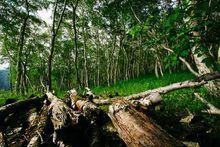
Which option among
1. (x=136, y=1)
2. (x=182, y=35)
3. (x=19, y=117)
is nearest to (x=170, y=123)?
(x=182, y=35)

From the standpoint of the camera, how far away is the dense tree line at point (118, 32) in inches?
152

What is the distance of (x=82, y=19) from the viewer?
31.7 metres

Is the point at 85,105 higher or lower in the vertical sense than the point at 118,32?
lower

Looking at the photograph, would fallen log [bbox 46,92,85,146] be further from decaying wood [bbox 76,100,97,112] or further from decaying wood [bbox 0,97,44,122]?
decaying wood [bbox 0,97,44,122]

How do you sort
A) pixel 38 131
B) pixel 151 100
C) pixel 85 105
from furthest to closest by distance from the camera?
1. pixel 151 100
2. pixel 85 105
3. pixel 38 131

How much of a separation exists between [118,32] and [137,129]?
3118cm

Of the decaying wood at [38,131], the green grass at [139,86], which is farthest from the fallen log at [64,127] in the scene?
the green grass at [139,86]

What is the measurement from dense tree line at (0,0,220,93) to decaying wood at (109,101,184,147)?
0.89 metres

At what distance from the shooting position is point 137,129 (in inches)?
154

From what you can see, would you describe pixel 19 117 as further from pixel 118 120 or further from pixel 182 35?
pixel 182 35

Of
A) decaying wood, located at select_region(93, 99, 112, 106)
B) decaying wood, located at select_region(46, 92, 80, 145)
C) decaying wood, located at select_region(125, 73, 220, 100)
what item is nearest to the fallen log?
decaying wood, located at select_region(46, 92, 80, 145)

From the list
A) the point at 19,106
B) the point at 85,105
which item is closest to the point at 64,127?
the point at 85,105

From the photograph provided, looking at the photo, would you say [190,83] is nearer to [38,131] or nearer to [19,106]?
[38,131]

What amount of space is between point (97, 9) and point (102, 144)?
1060 inches
